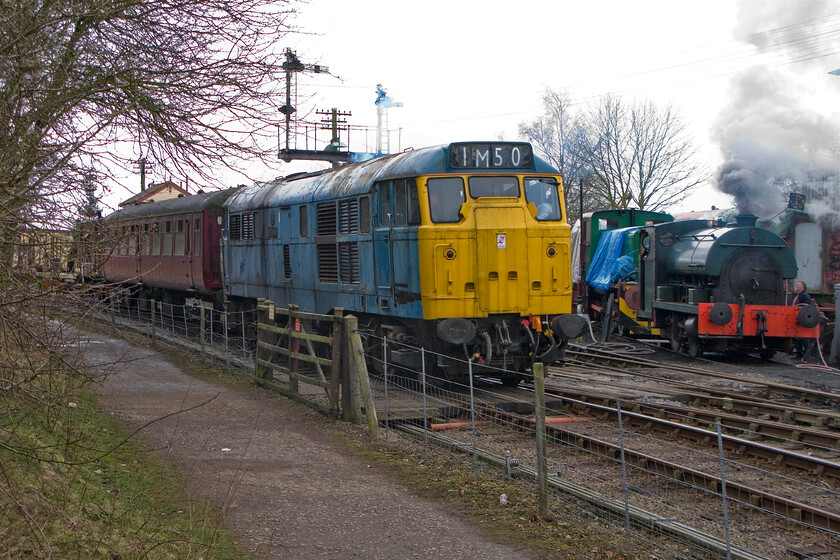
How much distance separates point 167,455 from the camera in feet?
28.7

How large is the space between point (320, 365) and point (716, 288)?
31.6ft

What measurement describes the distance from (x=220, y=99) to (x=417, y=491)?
3716mm

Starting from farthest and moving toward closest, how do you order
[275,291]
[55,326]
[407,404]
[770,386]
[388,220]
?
1. [275,291]
2. [770,386]
3. [388,220]
4. [407,404]
5. [55,326]

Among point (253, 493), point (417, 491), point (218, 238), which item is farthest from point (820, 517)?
point (218, 238)

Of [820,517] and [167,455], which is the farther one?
[167,455]

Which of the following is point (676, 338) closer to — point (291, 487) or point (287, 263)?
point (287, 263)

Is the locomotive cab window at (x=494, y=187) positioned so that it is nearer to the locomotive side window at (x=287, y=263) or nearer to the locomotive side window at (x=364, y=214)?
the locomotive side window at (x=364, y=214)

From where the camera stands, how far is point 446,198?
39.1ft

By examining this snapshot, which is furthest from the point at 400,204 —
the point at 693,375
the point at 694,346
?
the point at 694,346

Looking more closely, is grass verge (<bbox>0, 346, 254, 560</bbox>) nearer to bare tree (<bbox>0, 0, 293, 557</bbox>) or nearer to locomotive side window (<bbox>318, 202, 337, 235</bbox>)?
bare tree (<bbox>0, 0, 293, 557</bbox>)

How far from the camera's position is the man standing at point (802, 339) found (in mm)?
17266

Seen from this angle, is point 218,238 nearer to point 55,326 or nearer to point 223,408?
point 223,408

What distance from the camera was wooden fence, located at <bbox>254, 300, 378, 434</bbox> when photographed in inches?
396

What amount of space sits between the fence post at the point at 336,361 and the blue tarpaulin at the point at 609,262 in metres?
12.6
